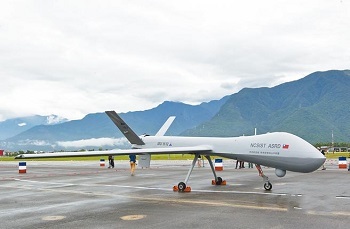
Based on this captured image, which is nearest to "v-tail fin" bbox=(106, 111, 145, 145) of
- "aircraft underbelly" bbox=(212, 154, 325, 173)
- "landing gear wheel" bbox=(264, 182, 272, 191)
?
"aircraft underbelly" bbox=(212, 154, 325, 173)

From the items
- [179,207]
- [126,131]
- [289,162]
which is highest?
[126,131]

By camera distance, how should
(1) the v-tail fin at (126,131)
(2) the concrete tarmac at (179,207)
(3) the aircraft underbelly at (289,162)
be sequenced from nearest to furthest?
1. (2) the concrete tarmac at (179,207)
2. (3) the aircraft underbelly at (289,162)
3. (1) the v-tail fin at (126,131)

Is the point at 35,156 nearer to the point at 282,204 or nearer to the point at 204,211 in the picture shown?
the point at 204,211

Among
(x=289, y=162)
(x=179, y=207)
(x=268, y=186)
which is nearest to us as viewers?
(x=179, y=207)

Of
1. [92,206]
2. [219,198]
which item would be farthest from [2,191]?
[219,198]

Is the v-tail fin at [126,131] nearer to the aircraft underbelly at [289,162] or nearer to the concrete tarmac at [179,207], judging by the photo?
the concrete tarmac at [179,207]

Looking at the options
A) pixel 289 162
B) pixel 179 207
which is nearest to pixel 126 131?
pixel 179 207

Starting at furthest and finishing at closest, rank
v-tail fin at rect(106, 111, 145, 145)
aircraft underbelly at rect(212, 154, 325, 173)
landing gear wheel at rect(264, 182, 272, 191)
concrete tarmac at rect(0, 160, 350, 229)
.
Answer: v-tail fin at rect(106, 111, 145, 145)
landing gear wheel at rect(264, 182, 272, 191)
aircraft underbelly at rect(212, 154, 325, 173)
concrete tarmac at rect(0, 160, 350, 229)

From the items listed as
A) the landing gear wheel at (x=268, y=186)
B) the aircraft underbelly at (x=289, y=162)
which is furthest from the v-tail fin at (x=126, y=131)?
the landing gear wheel at (x=268, y=186)

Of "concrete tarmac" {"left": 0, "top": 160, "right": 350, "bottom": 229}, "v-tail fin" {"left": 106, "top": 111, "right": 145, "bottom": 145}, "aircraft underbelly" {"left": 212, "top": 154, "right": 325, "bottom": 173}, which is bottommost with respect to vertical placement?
"concrete tarmac" {"left": 0, "top": 160, "right": 350, "bottom": 229}

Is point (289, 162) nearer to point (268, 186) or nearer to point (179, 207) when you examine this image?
point (268, 186)

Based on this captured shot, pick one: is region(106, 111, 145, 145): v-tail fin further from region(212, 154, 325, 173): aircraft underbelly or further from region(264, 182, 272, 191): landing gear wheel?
region(264, 182, 272, 191): landing gear wheel

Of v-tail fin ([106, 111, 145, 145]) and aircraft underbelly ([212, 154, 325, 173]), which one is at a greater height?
v-tail fin ([106, 111, 145, 145])

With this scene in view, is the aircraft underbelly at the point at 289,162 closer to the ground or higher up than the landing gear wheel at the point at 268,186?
higher up
